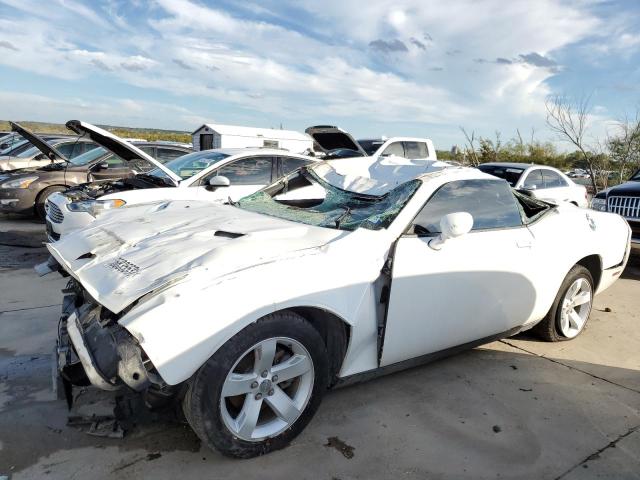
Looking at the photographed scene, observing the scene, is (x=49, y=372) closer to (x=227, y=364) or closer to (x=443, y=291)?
(x=227, y=364)

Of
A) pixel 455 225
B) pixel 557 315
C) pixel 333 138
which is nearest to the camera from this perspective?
pixel 455 225

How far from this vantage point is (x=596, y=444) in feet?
9.70

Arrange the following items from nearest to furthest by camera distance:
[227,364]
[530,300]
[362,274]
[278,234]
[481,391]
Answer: [227,364], [362,274], [278,234], [481,391], [530,300]

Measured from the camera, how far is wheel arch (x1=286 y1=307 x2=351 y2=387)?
2764 millimetres

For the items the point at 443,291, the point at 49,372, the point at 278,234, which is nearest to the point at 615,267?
the point at 443,291

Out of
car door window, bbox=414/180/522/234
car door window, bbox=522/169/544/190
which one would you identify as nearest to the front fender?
car door window, bbox=414/180/522/234

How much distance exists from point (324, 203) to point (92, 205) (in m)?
3.66

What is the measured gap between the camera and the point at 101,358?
92.3 inches

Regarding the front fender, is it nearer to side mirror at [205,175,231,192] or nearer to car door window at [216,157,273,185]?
side mirror at [205,175,231,192]

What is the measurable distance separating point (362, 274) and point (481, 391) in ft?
4.73

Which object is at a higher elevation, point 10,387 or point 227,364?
point 227,364

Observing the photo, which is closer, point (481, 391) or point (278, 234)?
point (278, 234)

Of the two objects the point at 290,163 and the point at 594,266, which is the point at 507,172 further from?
the point at 594,266

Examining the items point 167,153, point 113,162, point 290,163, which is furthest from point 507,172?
point 113,162
